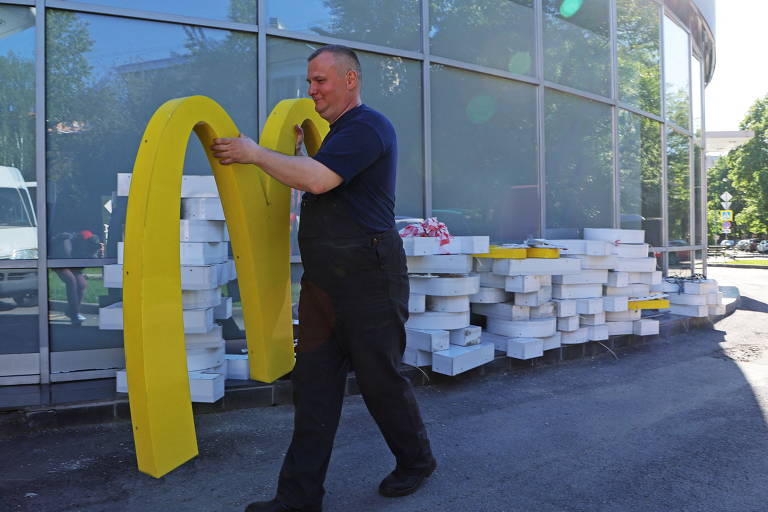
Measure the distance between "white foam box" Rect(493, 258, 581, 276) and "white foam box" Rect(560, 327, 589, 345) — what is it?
2.30 ft

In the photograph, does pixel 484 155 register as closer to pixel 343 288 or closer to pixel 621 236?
pixel 621 236

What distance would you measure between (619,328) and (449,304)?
2672 mm

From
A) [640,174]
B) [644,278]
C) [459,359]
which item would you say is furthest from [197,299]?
[640,174]

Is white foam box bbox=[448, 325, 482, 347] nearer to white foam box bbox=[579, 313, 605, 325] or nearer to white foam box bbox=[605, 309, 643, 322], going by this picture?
white foam box bbox=[579, 313, 605, 325]

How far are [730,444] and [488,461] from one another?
5.17 feet

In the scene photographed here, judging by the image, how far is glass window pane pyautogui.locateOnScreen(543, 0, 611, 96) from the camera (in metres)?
7.75

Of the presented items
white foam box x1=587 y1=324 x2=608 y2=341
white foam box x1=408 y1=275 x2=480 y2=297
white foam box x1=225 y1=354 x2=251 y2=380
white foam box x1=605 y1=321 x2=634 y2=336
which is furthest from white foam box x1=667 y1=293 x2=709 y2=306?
white foam box x1=225 y1=354 x2=251 y2=380

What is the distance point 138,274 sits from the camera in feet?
7.04

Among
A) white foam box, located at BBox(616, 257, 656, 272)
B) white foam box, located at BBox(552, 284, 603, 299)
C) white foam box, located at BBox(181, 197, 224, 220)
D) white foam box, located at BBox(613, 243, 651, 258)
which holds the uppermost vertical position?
white foam box, located at BBox(181, 197, 224, 220)

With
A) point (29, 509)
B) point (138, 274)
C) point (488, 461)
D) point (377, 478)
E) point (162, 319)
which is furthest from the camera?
point (488, 461)

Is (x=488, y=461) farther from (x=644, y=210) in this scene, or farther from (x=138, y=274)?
(x=644, y=210)

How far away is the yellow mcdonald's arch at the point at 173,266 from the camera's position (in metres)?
2.17

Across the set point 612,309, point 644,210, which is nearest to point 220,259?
point 612,309

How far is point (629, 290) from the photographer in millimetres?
6410
